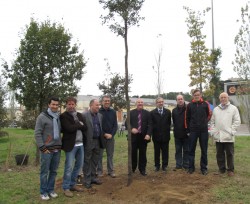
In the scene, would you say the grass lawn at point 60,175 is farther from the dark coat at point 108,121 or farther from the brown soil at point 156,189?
the dark coat at point 108,121

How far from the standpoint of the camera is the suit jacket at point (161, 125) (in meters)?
8.48

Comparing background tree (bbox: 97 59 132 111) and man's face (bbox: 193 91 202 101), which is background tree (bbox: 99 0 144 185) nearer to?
man's face (bbox: 193 91 202 101)

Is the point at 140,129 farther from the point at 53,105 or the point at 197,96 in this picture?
the point at 53,105

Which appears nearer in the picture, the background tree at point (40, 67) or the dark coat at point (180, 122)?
the dark coat at point (180, 122)

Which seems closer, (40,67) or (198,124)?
(198,124)

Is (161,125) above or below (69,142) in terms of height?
above

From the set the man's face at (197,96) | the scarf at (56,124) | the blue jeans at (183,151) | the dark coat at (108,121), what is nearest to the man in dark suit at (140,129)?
the dark coat at (108,121)

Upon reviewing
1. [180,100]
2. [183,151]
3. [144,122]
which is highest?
[180,100]

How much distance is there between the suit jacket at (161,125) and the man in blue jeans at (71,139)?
2.33m

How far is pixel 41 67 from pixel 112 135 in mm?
3936

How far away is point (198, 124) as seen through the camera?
8078 millimetres

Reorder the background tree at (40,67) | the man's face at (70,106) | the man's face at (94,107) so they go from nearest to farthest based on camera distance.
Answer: the man's face at (70,106)
the man's face at (94,107)
the background tree at (40,67)

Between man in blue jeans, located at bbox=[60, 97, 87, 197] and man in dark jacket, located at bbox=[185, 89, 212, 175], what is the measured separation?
2.85 meters

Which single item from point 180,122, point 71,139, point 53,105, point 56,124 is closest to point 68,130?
point 71,139
